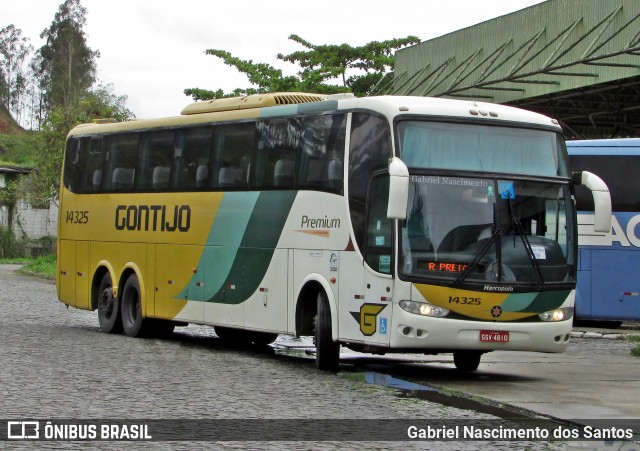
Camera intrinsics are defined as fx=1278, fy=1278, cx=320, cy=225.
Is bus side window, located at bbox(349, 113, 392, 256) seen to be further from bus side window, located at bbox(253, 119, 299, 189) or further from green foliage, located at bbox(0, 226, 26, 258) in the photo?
green foliage, located at bbox(0, 226, 26, 258)

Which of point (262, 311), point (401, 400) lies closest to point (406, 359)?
point (262, 311)

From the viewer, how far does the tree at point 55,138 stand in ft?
171

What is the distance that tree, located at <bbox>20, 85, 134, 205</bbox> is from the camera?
52.2 meters

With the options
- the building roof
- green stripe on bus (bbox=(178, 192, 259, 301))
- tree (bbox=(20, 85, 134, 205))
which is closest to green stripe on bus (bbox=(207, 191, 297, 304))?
green stripe on bus (bbox=(178, 192, 259, 301))

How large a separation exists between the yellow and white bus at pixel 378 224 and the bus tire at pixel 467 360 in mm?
13

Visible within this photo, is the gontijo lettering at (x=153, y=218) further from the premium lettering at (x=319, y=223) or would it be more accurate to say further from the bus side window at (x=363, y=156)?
the bus side window at (x=363, y=156)

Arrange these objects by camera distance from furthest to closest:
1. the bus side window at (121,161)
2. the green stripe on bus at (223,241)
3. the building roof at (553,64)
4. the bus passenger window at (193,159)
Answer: the building roof at (553,64)
the bus side window at (121,161)
the bus passenger window at (193,159)
the green stripe on bus at (223,241)

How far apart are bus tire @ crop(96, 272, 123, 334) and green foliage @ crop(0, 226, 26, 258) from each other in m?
38.1

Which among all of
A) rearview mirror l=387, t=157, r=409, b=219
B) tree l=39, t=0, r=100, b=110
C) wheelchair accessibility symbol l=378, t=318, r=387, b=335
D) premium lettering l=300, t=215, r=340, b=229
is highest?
tree l=39, t=0, r=100, b=110

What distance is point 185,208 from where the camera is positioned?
64.6 feet

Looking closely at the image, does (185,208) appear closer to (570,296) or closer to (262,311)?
(262,311)

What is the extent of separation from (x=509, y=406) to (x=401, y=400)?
1069 mm

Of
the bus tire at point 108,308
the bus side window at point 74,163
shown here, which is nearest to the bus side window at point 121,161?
the bus side window at point 74,163

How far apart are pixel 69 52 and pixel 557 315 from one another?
105 meters
